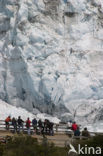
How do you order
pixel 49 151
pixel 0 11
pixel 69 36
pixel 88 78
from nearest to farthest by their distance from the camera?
pixel 49 151
pixel 88 78
pixel 69 36
pixel 0 11

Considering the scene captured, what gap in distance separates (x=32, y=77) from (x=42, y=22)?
4.94m

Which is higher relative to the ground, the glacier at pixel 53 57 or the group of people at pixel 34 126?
the glacier at pixel 53 57

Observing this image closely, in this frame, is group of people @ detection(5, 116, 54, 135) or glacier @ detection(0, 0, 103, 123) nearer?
group of people @ detection(5, 116, 54, 135)

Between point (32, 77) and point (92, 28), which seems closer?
point (32, 77)

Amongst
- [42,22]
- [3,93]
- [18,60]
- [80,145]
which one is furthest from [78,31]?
[80,145]

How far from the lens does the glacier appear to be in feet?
83.7

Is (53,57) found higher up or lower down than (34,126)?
higher up

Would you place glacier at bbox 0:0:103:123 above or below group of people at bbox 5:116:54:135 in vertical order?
above

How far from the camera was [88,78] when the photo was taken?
26.2 metres

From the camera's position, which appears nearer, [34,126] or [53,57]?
[34,126]

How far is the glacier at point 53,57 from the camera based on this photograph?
25516 mm

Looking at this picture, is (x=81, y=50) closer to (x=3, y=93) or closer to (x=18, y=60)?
(x=18, y=60)

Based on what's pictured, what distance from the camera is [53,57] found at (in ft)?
88.1

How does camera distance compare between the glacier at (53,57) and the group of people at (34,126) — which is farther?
the glacier at (53,57)
